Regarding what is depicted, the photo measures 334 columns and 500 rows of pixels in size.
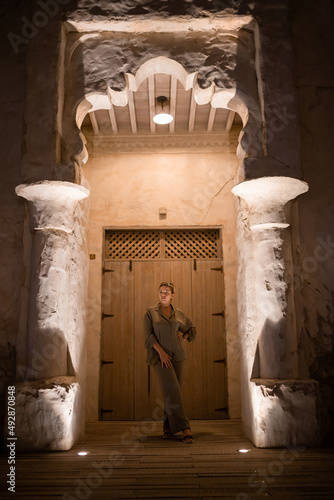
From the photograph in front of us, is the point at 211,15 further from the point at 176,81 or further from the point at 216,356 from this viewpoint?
the point at 216,356

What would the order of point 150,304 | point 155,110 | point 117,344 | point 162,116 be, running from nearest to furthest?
point 162,116 < point 155,110 < point 117,344 < point 150,304

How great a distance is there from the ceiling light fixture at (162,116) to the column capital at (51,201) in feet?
7.07

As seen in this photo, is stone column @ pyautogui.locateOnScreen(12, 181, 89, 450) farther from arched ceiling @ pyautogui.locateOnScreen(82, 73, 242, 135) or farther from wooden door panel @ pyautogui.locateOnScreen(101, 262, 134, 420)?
arched ceiling @ pyautogui.locateOnScreen(82, 73, 242, 135)

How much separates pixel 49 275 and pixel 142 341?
8.37 ft

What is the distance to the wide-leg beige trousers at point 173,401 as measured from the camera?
15.7 ft

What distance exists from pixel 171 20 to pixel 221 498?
4.77 meters

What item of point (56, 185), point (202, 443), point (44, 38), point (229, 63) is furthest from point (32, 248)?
point (229, 63)

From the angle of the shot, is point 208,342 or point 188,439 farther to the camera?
point 208,342

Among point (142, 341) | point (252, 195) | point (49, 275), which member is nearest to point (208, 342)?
point (142, 341)

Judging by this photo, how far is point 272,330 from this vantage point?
4.53 metres

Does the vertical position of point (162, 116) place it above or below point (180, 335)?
above

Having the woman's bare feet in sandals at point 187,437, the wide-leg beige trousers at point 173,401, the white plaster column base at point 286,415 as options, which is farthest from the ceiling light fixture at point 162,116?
the woman's bare feet in sandals at point 187,437

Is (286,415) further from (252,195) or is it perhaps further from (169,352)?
(252,195)

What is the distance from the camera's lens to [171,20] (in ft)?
16.7
